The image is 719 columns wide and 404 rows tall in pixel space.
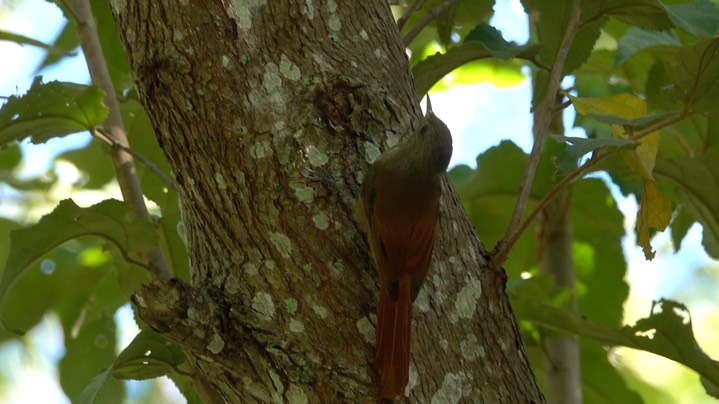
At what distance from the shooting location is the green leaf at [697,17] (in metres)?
2.19

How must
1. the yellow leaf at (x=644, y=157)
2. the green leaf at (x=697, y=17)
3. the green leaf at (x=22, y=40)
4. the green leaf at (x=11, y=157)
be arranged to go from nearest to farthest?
1. the yellow leaf at (x=644, y=157)
2. the green leaf at (x=697, y=17)
3. the green leaf at (x=22, y=40)
4. the green leaf at (x=11, y=157)

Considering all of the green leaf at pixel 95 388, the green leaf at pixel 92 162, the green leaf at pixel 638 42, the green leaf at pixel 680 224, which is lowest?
the green leaf at pixel 95 388

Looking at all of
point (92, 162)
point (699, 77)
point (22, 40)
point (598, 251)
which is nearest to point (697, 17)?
point (699, 77)

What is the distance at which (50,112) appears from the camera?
238cm

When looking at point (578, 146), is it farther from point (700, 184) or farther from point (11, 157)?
point (11, 157)

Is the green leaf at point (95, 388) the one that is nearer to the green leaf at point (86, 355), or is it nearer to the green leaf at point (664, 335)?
the green leaf at point (86, 355)

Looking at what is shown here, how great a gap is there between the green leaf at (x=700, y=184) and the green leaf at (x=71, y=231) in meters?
1.26

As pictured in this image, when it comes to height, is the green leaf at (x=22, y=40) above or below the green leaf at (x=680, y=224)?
below

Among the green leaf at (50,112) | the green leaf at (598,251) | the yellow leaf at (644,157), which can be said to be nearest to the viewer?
the yellow leaf at (644,157)

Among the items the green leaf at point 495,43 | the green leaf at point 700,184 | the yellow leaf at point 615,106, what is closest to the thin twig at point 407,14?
the green leaf at point 495,43

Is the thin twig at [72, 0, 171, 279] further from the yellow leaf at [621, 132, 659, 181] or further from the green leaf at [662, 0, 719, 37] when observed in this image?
the green leaf at [662, 0, 719, 37]

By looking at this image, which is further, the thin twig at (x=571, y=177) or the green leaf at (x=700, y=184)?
the green leaf at (x=700, y=184)

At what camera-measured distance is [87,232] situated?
230 centimetres

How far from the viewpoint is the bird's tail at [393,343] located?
1.69 m
